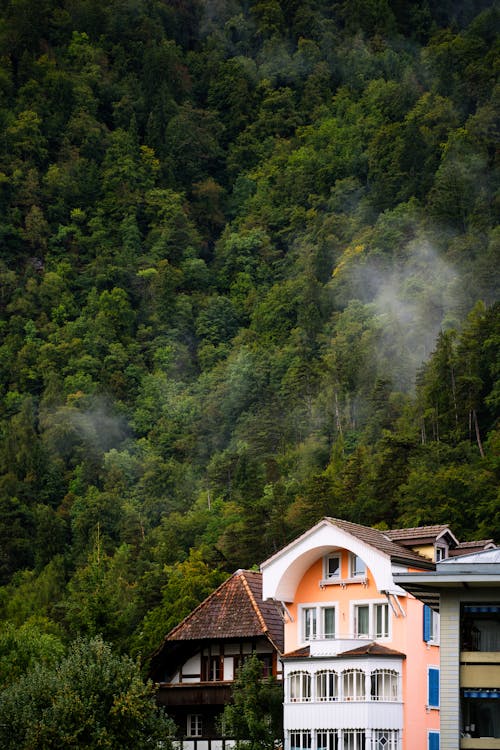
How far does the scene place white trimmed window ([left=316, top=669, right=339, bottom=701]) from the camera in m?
64.3

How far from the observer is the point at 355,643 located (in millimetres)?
64688

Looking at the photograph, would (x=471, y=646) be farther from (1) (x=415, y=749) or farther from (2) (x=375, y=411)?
(2) (x=375, y=411)

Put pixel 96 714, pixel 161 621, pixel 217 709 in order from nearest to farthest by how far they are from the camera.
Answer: pixel 96 714, pixel 217 709, pixel 161 621

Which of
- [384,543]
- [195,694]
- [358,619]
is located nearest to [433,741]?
[358,619]

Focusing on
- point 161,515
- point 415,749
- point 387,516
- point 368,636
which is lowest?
point 415,749

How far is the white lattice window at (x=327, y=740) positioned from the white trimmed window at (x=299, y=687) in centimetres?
152

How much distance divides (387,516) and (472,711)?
7207 cm

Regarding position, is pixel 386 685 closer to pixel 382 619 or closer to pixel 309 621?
pixel 382 619

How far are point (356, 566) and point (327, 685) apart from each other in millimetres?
5256

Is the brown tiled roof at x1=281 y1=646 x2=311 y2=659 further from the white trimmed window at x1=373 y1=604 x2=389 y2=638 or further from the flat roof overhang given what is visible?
the flat roof overhang

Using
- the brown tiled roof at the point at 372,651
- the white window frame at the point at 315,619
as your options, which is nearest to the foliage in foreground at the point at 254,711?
the white window frame at the point at 315,619

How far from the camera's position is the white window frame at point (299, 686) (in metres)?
65.0

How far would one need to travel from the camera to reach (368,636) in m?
65.5

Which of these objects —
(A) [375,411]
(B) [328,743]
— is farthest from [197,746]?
(A) [375,411]
